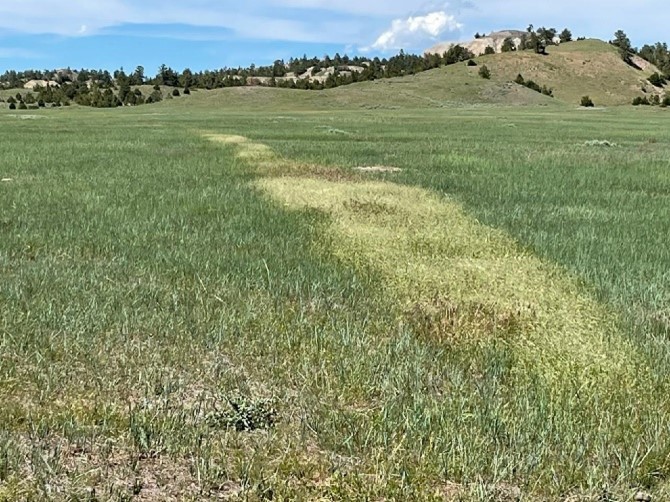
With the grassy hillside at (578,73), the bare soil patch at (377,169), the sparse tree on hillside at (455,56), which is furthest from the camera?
the sparse tree on hillside at (455,56)

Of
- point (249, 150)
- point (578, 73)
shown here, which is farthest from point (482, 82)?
point (249, 150)

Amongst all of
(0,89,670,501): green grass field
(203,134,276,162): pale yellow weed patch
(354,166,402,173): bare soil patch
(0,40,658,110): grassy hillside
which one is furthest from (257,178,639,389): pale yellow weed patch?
(0,40,658,110): grassy hillside

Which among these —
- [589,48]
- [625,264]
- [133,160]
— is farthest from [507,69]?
[625,264]

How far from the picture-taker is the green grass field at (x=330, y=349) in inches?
179

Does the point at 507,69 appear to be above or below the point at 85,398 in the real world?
above

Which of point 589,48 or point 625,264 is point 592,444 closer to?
point 625,264

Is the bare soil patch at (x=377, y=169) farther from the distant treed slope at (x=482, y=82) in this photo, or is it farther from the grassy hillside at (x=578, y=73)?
the grassy hillside at (x=578, y=73)

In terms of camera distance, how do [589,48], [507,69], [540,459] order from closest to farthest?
[540,459], [507,69], [589,48]

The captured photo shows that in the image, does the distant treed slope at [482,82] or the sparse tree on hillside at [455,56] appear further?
the sparse tree on hillside at [455,56]

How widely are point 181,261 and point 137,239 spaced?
5.61ft

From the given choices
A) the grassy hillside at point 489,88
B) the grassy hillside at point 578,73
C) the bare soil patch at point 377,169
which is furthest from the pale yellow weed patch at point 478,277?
the grassy hillside at point 578,73

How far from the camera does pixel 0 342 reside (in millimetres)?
6398

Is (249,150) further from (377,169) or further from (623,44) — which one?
(623,44)

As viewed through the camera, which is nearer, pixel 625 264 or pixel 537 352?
pixel 537 352
